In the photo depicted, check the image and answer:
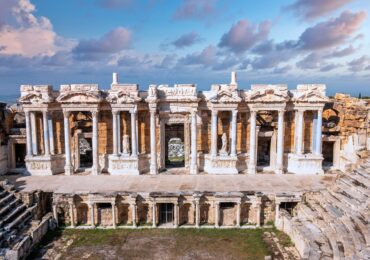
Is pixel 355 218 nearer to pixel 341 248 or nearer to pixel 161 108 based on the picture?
pixel 341 248

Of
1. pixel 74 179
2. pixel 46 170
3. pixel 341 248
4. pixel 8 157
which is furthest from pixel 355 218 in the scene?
pixel 8 157

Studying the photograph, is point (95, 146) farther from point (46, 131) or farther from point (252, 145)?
point (252, 145)

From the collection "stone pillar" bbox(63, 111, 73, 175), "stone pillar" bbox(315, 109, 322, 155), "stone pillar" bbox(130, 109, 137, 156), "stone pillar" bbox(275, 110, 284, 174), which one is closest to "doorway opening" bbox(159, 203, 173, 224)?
"stone pillar" bbox(130, 109, 137, 156)

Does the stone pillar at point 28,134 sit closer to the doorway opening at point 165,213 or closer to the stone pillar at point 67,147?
the stone pillar at point 67,147

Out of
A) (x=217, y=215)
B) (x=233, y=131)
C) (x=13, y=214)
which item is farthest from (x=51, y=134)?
(x=217, y=215)

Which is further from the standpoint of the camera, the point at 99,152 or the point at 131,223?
the point at 99,152
